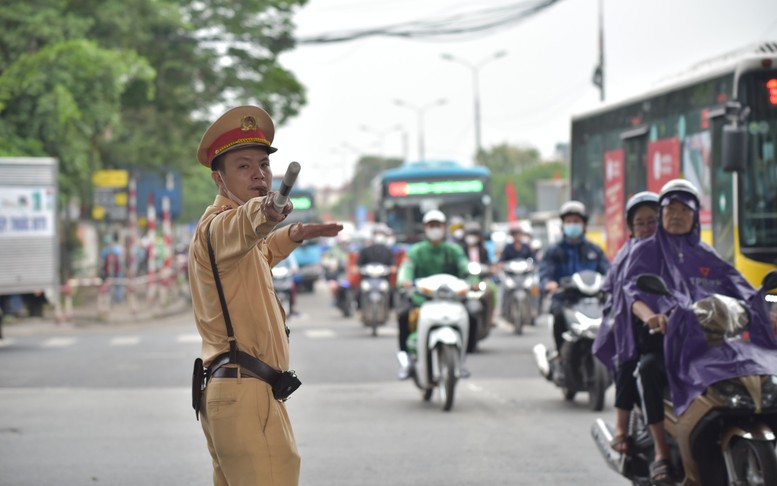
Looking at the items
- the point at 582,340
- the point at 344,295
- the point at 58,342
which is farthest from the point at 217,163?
the point at 344,295

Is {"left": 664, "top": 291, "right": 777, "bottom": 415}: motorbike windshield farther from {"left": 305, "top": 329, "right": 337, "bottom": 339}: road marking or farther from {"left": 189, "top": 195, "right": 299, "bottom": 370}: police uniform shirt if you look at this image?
{"left": 305, "top": 329, "right": 337, "bottom": 339}: road marking

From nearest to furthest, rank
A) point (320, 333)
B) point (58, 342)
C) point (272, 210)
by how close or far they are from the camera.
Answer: point (272, 210) → point (58, 342) → point (320, 333)

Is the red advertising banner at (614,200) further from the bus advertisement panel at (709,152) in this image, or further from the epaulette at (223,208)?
the epaulette at (223,208)

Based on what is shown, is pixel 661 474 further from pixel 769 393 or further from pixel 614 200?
pixel 614 200

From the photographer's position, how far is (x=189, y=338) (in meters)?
22.8

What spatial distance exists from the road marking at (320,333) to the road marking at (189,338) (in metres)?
1.85

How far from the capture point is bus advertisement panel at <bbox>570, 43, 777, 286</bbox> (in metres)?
12.2

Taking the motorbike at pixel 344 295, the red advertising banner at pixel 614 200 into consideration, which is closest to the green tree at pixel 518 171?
the motorbike at pixel 344 295

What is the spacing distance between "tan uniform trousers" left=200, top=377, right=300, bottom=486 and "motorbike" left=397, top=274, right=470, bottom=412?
7549 mm

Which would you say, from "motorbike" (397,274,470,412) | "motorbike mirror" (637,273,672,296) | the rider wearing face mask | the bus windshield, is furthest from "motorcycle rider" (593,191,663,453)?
the rider wearing face mask

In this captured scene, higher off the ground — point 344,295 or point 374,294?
point 374,294

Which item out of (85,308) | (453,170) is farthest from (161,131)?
(453,170)

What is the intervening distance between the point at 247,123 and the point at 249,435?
1106 mm

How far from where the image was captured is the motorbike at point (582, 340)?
39.9 ft
